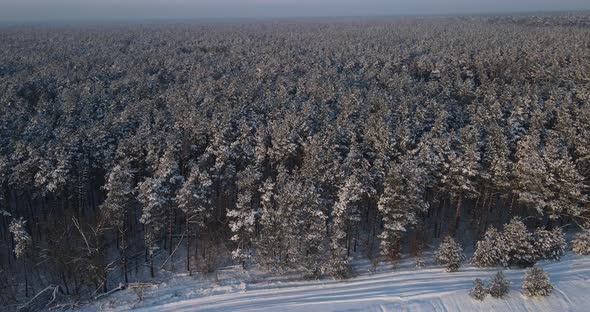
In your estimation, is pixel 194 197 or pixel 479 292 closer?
pixel 479 292

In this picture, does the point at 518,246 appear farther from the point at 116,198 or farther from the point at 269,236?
the point at 116,198

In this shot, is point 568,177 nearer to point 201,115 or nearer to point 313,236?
point 313,236

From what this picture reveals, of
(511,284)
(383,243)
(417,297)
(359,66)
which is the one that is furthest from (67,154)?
(359,66)

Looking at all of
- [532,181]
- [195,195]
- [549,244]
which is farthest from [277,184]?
[549,244]

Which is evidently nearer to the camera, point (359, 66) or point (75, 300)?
point (75, 300)

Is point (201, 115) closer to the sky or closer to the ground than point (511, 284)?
closer to the sky

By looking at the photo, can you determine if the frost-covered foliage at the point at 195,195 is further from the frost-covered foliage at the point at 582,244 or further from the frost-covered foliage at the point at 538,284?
the frost-covered foliage at the point at 582,244

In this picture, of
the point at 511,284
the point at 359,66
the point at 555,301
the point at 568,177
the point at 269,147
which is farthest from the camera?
the point at 359,66
